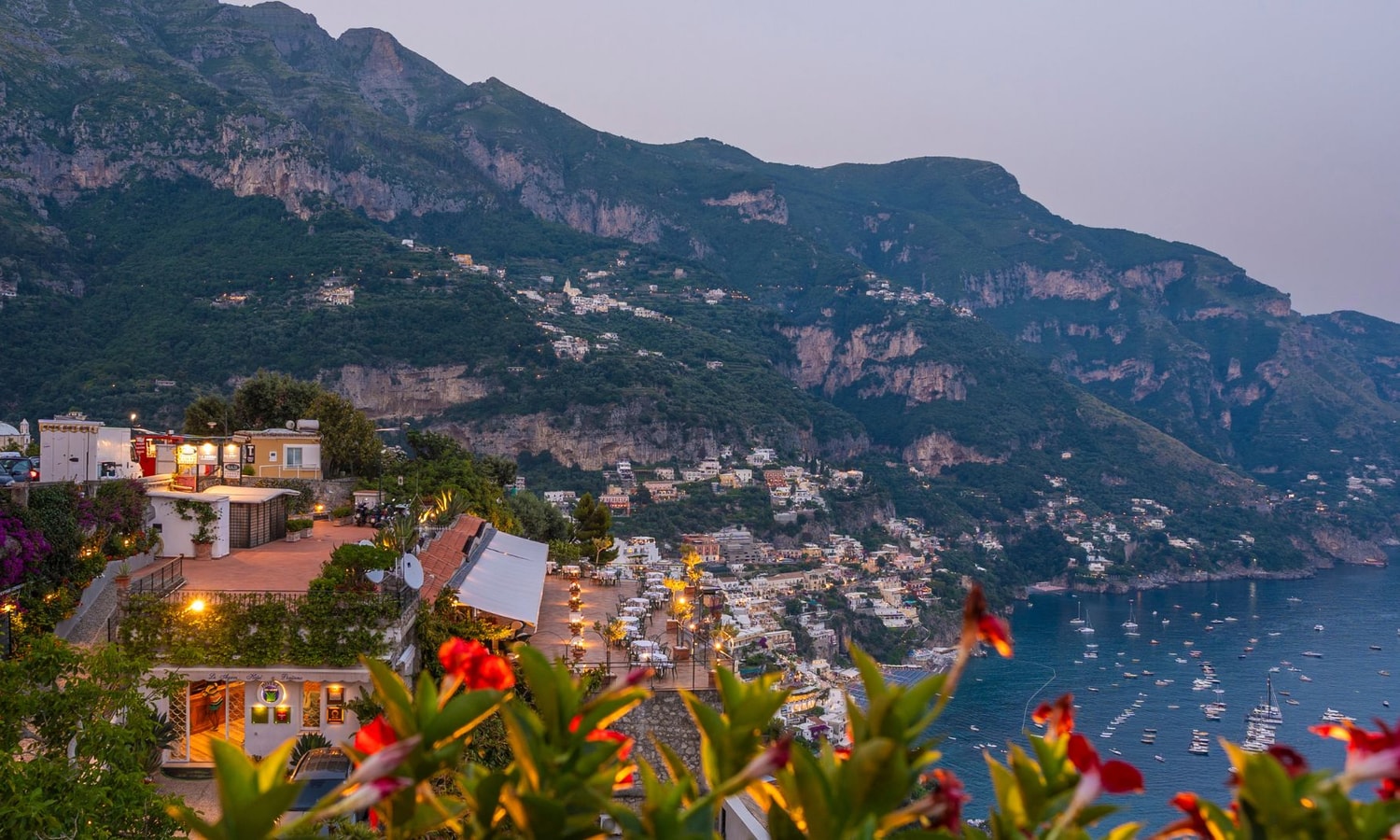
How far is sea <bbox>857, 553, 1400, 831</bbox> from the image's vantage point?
30.3m

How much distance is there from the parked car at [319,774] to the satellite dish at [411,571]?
5.62 ft

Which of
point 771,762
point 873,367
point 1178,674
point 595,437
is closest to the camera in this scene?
point 771,762

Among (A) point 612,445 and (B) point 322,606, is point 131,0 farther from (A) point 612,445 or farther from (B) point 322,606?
(B) point 322,606

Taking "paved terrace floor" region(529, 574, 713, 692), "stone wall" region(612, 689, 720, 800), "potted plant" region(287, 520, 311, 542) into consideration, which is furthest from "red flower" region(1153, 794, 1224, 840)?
"potted plant" region(287, 520, 311, 542)

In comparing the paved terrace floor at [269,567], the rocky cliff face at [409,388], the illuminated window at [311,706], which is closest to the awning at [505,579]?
the paved terrace floor at [269,567]

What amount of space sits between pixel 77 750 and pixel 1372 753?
21.5ft

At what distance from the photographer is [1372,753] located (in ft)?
4.41

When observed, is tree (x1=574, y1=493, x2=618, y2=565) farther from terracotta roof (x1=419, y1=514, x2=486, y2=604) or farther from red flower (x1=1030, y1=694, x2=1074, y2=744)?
red flower (x1=1030, y1=694, x2=1074, y2=744)

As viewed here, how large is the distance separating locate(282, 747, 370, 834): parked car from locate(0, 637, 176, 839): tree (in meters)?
1.12

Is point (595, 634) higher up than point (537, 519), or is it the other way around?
point (595, 634)

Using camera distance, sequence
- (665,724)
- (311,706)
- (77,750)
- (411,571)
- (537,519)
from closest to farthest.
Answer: (77,750) < (311,706) < (411,571) < (665,724) < (537,519)

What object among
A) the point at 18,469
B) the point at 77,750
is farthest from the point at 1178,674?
the point at 77,750

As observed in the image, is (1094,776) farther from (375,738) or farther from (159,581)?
(159,581)

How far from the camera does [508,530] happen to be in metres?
19.0
